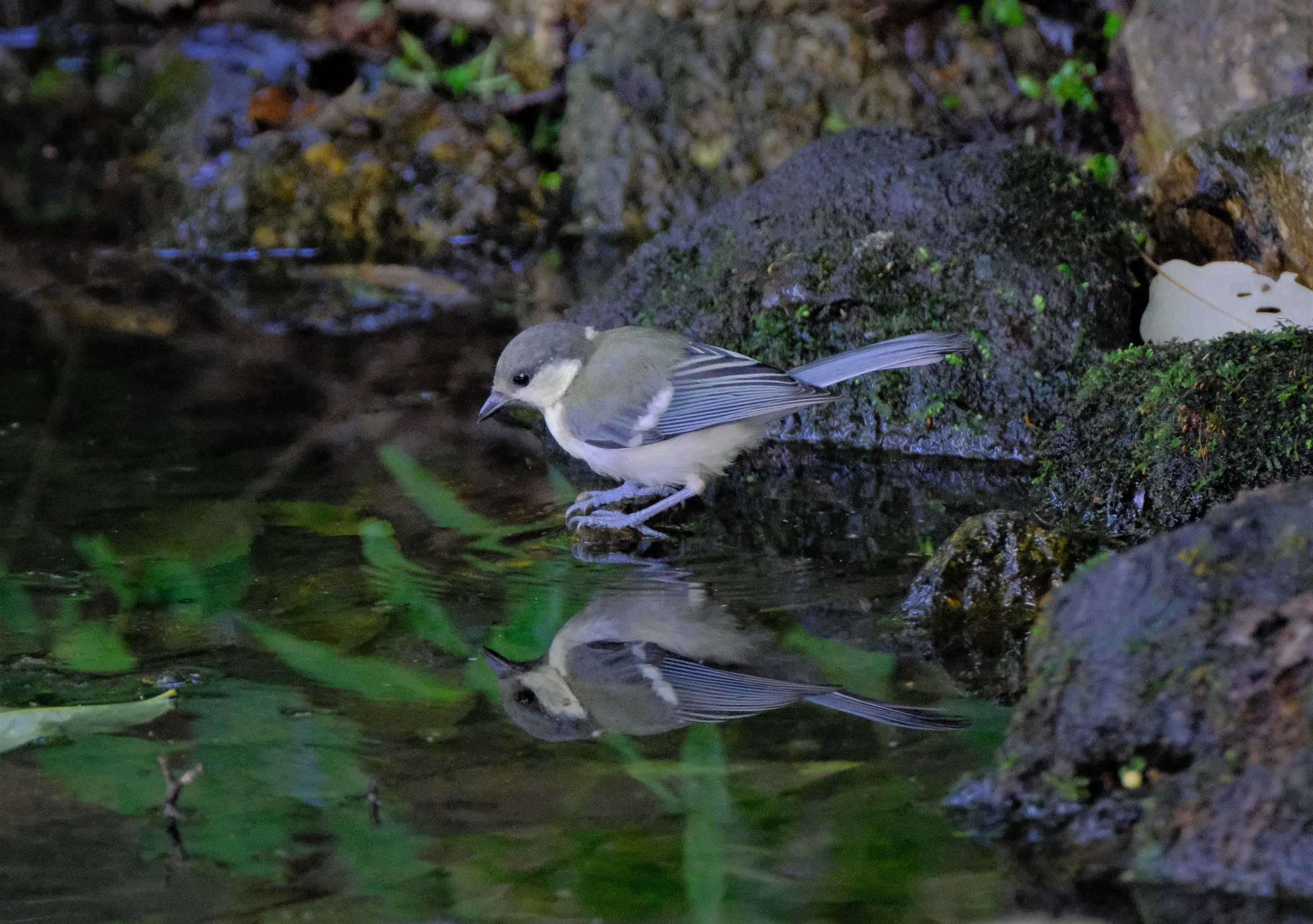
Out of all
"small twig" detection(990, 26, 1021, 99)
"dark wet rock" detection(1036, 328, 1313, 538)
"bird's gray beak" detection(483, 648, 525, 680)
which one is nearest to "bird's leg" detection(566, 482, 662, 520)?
"bird's gray beak" detection(483, 648, 525, 680)

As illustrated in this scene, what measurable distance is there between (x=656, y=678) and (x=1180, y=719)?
135cm

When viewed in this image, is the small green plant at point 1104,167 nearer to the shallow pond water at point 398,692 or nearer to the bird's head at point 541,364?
the shallow pond water at point 398,692

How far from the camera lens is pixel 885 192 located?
18.1 ft

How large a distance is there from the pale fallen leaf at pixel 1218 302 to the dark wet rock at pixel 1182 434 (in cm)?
28

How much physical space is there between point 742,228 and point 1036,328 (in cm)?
133

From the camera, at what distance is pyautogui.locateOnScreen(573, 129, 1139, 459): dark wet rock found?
5074 millimetres

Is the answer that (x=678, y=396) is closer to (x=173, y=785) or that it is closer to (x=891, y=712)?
(x=891, y=712)

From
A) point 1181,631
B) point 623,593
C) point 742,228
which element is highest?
point 742,228

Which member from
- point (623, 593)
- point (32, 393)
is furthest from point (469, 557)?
point (32, 393)

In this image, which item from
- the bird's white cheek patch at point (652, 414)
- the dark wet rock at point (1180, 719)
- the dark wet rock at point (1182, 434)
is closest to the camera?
the dark wet rock at point (1180, 719)

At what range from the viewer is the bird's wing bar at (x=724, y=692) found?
3143 mm

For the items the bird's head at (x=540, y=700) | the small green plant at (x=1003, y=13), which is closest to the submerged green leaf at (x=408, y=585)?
the bird's head at (x=540, y=700)

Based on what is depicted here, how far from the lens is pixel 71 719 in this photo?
10.3 feet

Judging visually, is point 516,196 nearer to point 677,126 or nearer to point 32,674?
point 677,126
